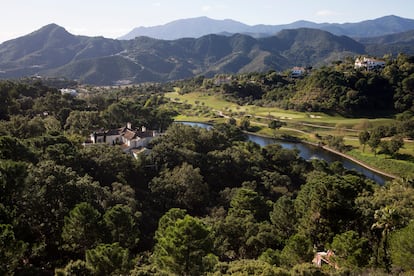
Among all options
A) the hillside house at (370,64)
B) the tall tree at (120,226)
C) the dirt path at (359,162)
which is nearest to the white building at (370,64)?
the hillside house at (370,64)

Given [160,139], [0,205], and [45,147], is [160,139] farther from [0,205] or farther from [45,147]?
[0,205]

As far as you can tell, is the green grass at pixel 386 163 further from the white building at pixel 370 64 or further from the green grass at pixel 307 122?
the white building at pixel 370 64

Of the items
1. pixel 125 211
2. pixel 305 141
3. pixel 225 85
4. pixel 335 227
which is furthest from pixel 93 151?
pixel 225 85

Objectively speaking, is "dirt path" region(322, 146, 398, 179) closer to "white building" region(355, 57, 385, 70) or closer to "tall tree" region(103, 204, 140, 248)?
"tall tree" region(103, 204, 140, 248)

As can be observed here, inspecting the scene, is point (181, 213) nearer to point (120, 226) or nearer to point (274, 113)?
point (120, 226)

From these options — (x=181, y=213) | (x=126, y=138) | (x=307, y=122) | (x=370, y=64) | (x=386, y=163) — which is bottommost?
(x=386, y=163)

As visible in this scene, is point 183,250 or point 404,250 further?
point 404,250

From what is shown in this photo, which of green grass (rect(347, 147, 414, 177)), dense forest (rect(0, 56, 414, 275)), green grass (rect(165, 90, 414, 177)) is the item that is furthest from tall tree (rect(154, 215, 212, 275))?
green grass (rect(347, 147, 414, 177))

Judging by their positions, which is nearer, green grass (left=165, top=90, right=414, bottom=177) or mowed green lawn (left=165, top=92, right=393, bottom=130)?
green grass (left=165, top=90, right=414, bottom=177)

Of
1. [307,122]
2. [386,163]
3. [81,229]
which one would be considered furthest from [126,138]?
[307,122]
